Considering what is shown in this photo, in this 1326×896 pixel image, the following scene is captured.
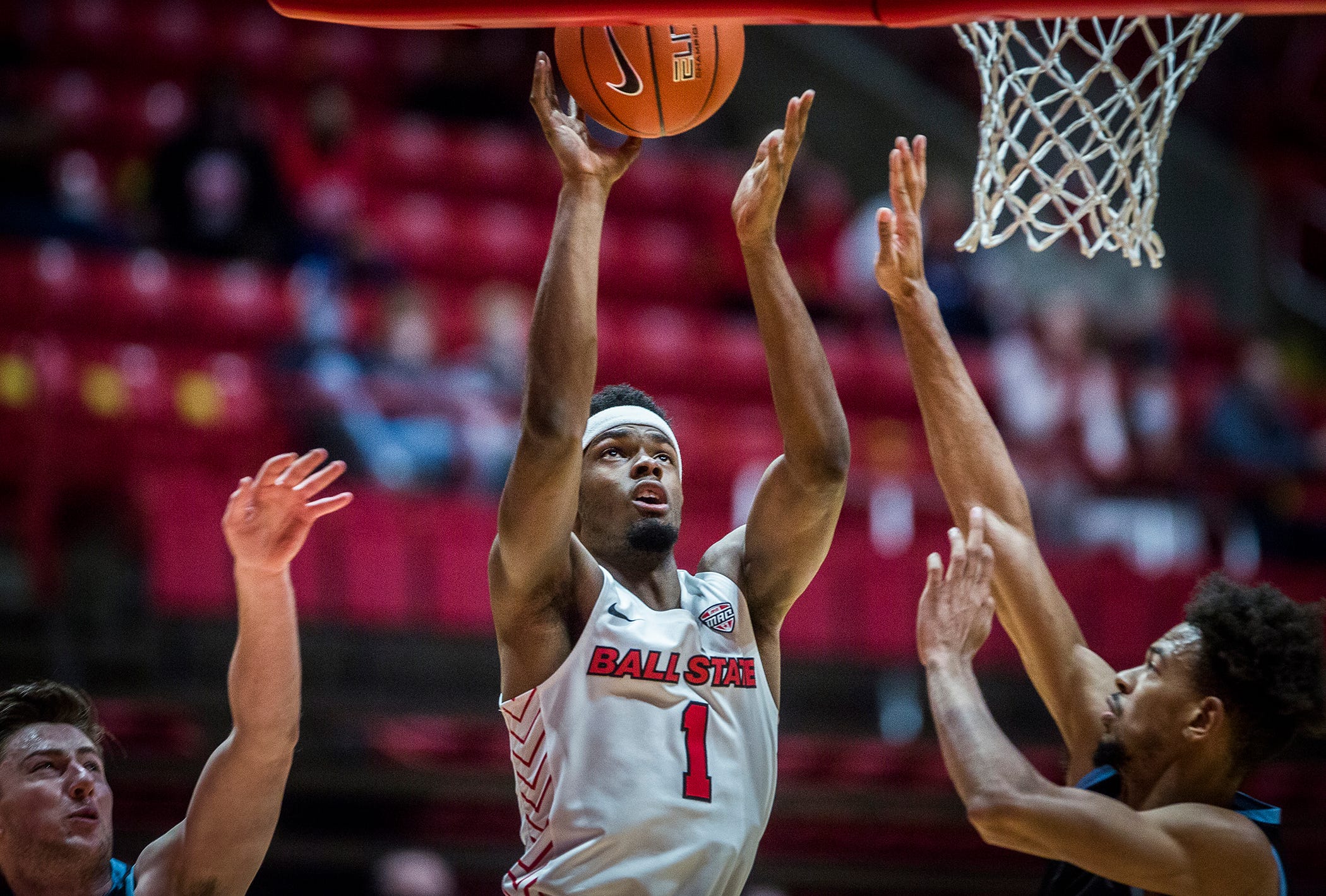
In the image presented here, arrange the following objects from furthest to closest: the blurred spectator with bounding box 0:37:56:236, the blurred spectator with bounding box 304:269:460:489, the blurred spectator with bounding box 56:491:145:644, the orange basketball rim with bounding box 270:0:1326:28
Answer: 1. the blurred spectator with bounding box 0:37:56:236
2. the blurred spectator with bounding box 304:269:460:489
3. the blurred spectator with bounding box 56:491:145:644
4. the orange basketball rim with bounding box 270:0:1326:28

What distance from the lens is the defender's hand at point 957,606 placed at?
3.19 meters

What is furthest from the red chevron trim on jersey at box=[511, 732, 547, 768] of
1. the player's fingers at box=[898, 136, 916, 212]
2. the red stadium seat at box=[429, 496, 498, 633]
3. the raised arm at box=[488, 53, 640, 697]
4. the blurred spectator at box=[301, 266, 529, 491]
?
the blurred spectator at box=[301, 266, 529, 491]

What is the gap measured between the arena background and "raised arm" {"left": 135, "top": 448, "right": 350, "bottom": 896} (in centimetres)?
328

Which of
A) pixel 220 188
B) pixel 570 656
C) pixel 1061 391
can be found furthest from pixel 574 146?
pixel 1061 391

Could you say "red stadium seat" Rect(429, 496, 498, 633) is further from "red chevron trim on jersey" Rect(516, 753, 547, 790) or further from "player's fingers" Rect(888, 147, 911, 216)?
"red chevron trim on jersey" Rect(516, 753, 547, 790)

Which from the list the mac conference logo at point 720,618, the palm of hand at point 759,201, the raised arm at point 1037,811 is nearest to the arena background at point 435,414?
the mac conference logo at point 720,618

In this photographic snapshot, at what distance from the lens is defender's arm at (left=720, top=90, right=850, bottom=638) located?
3482 mm

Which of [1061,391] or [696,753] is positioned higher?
[1061,391]

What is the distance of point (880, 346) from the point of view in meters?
9.66

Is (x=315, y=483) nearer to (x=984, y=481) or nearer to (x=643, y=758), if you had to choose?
(x=643, y=758)

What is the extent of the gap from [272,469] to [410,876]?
11.7ft

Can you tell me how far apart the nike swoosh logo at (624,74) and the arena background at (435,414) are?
3681 mm

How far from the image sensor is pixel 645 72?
3.47m

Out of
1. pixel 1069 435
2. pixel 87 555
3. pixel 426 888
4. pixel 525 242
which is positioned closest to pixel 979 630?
pixel 426 888
